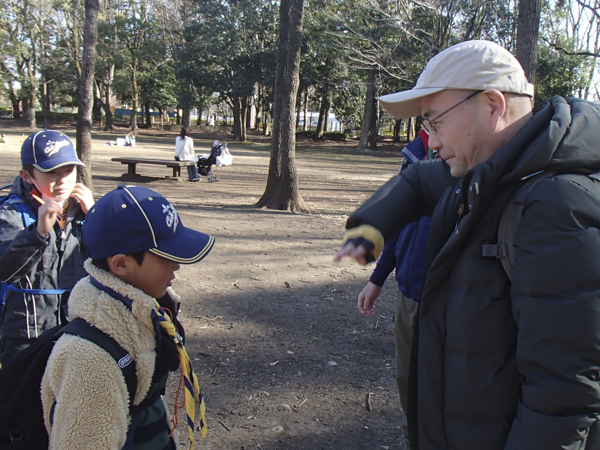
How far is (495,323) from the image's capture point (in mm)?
1315

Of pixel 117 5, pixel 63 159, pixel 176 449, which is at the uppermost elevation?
pixel 117 5

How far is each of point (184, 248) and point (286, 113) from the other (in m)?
8.47

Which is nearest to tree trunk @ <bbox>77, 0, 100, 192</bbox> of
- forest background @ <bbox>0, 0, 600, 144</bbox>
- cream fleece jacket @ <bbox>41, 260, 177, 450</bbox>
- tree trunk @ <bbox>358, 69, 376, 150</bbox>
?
cream fleece jacket @ <bbox>41, 260, 177, 450</bbox>

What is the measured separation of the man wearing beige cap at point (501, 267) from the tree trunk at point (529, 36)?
6.57 m

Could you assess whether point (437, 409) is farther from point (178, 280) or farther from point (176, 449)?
point (178, 280)

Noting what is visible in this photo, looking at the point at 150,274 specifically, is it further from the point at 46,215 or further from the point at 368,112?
the point at 368,112

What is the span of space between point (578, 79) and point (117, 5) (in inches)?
1725

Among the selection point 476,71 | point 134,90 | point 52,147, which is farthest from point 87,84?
point 134,90

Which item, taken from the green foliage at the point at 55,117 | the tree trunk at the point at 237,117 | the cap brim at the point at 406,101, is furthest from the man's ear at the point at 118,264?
the green foliage at the point at 55,117

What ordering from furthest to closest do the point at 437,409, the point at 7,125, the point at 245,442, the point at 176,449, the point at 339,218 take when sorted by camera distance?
the point at 7,125 < the point at 339,218 < the point at 245,442 < the point at 176,449 < the point at 437,409

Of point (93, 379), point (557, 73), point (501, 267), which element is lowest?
point (93, 379)

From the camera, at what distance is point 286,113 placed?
9898mm

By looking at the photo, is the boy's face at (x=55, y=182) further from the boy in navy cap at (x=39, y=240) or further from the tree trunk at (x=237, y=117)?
the tree trunk at (x=237, y=117)

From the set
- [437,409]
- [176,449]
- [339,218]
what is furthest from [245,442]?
[339,218]
